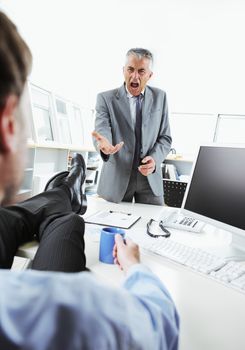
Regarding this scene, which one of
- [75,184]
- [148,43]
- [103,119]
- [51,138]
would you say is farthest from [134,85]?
[51,138]

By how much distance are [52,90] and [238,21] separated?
10.2 ft

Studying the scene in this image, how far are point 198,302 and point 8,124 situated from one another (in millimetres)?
599

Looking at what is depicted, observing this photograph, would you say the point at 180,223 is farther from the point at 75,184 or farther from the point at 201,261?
the point at 75,184

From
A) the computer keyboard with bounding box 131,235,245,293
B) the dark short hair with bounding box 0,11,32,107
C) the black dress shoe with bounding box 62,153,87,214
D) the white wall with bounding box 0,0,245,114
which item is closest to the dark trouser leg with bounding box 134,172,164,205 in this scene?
the black dress shoe with bounding box 62,153,87,214

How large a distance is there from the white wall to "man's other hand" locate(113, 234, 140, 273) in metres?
2.37

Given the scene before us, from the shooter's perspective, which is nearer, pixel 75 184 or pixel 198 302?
pixel 198 302

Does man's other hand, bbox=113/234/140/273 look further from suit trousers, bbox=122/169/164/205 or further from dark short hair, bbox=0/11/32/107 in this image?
suit trousers, bbox=122/169/164/205

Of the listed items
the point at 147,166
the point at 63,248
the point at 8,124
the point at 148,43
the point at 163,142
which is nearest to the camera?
the point at 8,124

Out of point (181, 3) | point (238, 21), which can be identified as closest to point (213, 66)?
point (238, 21)

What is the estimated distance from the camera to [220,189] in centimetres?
111

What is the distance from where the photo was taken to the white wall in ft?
11.1

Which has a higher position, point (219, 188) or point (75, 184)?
point (219, 188)

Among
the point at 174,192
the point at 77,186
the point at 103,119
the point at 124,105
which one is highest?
the point at 124,105

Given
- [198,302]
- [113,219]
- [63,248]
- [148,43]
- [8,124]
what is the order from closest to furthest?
[8,124]
[198,302]
[63,248]
[113,219]
[148,43]
